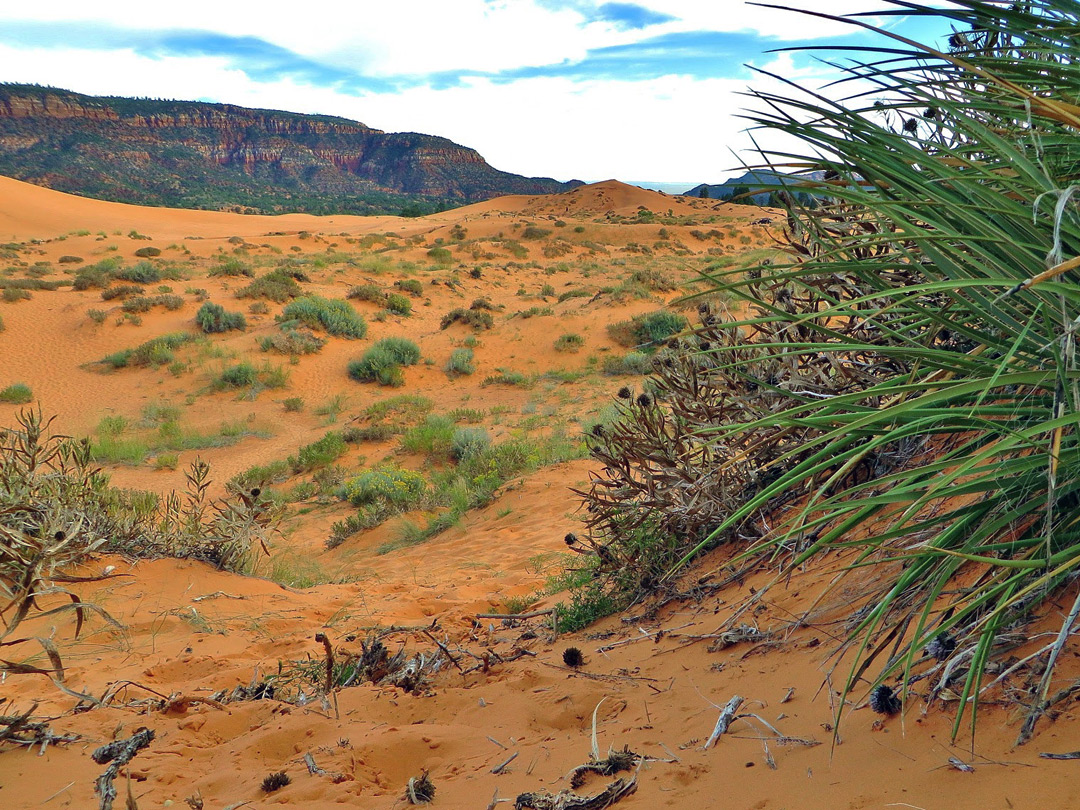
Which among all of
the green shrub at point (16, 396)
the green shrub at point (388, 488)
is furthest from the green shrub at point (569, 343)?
the green shrub at point (16, 396)

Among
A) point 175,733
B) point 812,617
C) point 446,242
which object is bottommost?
point 175,733

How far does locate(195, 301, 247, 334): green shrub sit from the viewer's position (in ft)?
56.1

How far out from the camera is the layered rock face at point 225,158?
74.2 m

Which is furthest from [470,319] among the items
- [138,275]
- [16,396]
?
[138,275]

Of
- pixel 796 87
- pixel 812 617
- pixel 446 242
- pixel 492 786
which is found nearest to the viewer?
pixel 796 87

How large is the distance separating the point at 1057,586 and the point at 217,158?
384ft

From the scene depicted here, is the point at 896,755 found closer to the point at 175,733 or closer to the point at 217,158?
the point at 175,733

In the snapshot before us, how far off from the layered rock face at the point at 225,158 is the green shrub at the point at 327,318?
2226 inches

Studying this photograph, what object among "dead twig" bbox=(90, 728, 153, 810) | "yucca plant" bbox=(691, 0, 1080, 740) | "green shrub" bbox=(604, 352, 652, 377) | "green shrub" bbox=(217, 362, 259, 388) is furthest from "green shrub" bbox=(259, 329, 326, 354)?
"yucca plant" bbox=(691, 0, 1080, 740)

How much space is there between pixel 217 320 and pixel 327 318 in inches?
102

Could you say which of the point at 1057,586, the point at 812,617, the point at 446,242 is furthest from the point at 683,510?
the point at 446,242

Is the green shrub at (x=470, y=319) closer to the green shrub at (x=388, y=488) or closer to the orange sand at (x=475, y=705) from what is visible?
the green shrub at (x=388, y=488)

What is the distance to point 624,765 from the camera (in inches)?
76.3

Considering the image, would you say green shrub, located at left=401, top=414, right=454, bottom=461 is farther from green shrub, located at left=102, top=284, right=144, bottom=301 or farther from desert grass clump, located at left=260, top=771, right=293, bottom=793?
green shrub, located at left=102, top=284, right=144, bottom=301
